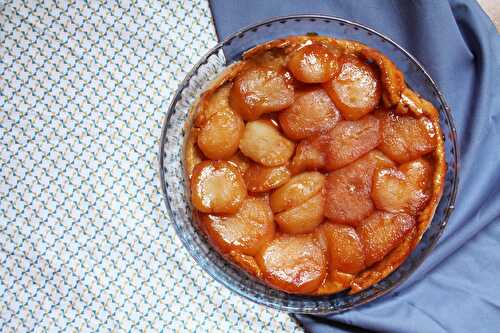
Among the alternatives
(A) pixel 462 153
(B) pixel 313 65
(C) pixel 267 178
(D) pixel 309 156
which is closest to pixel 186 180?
(C) pixel 267 178

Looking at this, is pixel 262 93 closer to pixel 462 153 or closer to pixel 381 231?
pixel 381 231

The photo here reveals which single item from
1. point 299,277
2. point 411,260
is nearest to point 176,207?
point 299,277

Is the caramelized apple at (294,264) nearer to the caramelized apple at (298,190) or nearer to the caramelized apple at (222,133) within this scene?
the caramelized apple at (298,190)

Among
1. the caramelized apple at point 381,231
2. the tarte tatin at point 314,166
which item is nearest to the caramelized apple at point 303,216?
the tarte tatin at point 314,166

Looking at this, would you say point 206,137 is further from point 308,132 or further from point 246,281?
point 246,281

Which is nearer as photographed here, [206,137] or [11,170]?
[206,137]
